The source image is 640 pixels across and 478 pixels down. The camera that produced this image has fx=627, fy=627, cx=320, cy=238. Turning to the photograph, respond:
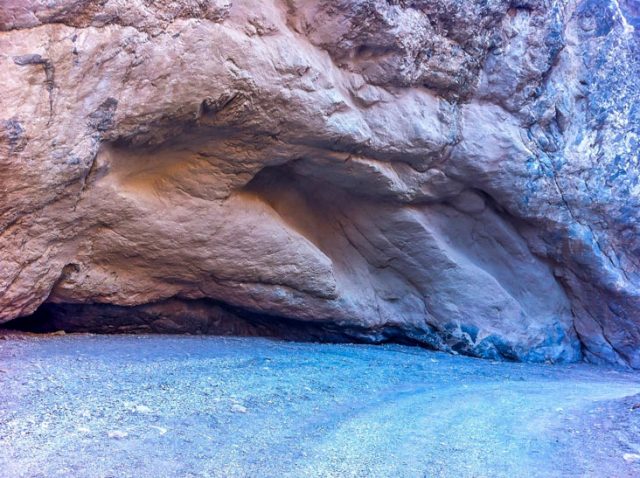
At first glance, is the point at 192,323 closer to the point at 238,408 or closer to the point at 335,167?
the point at 335,167

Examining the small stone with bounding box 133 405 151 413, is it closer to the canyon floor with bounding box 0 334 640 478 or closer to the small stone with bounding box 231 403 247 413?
the canyon floor with bounding box 0 334 640 478

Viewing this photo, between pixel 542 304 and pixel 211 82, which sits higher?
pixel 211 82

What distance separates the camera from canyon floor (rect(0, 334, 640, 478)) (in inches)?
98.7

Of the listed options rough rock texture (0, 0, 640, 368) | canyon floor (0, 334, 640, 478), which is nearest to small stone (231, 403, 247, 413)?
canyon floor (0, 334, 640, 478)

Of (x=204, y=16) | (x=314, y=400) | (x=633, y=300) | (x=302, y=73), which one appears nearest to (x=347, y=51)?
(x=302, y=73)

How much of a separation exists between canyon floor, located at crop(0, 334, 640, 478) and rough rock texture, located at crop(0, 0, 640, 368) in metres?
0.78

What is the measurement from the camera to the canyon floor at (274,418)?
2.51 metres

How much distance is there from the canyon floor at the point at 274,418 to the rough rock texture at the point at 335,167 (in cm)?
78

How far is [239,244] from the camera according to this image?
5.32 meters

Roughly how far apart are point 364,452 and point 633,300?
5.28m

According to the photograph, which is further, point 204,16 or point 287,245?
point 287,245

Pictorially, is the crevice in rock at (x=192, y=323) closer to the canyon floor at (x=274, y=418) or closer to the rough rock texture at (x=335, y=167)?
the rough rock texture at (x=335, y=167)

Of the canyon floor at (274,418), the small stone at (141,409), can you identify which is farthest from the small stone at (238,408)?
the small stone at (141,409)

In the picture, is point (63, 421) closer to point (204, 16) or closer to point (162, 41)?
point (162, 41)
